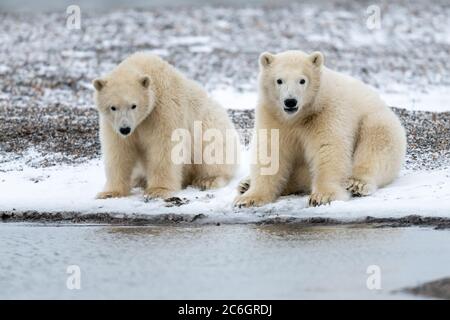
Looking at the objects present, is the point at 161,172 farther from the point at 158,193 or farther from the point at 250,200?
the point at 250,200

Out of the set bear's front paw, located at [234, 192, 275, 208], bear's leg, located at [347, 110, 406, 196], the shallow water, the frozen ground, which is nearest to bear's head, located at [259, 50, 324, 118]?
bear's leg, located at [347, 110, 406, 196]

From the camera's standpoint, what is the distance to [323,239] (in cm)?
702

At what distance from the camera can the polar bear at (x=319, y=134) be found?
8352mm

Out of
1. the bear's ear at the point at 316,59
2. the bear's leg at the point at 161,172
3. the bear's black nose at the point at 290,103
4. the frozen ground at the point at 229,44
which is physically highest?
the frozen ground at the point at 229,44

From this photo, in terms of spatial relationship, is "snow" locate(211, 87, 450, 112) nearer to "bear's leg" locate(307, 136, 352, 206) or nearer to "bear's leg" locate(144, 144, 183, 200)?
"bear's leg" locate(144, 144, 183, 200)

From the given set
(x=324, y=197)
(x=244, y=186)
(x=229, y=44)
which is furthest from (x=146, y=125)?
(x=229, y=44)

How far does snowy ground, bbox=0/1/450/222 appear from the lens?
8.51 metres

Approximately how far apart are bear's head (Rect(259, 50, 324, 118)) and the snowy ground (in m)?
0.91

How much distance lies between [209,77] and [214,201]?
1000 centimetres

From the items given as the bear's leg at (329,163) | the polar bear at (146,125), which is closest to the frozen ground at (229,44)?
the polar bear at (146,125)

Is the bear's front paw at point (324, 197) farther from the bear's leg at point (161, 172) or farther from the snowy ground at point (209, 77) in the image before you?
the bear's leg at point (161, 172)

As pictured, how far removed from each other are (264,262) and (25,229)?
8.32 ft
